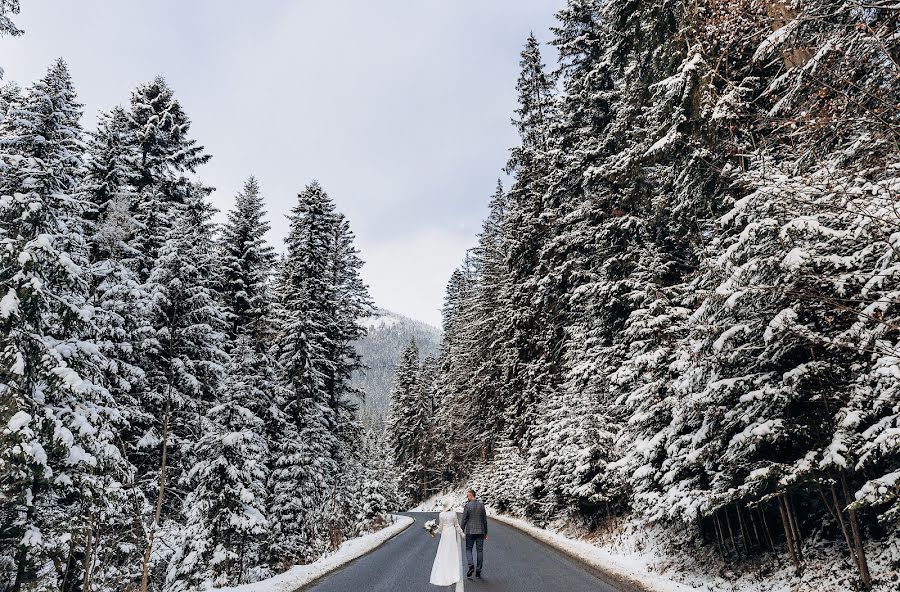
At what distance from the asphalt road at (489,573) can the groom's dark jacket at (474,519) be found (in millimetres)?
1057

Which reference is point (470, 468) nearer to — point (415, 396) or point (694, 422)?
point (415, 396)

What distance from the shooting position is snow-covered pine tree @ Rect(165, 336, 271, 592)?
16422 millimetres

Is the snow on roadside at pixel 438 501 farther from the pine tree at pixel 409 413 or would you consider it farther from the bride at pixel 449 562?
the bride at pixel 449 562

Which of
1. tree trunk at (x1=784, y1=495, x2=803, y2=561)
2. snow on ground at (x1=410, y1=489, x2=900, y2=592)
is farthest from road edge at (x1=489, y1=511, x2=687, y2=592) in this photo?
tree trunk at (x1=784, y1=495, x2=803, y2=561)

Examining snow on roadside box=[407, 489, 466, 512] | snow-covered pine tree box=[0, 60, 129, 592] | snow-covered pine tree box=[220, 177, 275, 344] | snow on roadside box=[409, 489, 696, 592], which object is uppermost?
snow-covered pine tree box=[220, 177, 275, 344]

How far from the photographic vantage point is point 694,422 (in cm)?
973

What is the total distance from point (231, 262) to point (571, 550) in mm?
17798

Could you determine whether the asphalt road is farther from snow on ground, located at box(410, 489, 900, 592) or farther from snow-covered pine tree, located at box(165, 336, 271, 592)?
snow-covered pine tree, located at box(165, 336, 271, 592)

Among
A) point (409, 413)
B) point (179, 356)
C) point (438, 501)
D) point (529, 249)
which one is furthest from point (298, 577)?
point (409, 413)

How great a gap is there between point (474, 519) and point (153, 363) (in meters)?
13.1

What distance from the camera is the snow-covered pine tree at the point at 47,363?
967cm

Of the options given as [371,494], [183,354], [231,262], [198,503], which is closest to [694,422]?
[198,503]

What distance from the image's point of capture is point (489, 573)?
12406mm

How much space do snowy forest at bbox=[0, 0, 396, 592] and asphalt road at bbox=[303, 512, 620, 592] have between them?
503 centimetres
